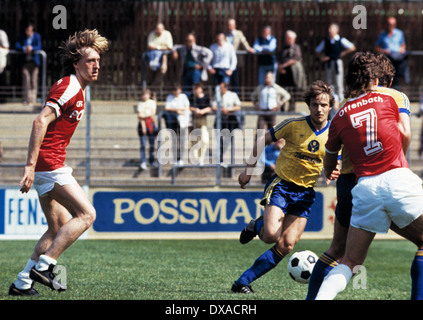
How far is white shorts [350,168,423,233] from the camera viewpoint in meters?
5.07

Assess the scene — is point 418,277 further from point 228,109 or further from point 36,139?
point 228,109

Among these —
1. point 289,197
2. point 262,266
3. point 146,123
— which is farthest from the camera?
point 146,123

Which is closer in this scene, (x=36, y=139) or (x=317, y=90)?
(x=36, y=139)

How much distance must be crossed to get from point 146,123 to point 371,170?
9415 millimetres

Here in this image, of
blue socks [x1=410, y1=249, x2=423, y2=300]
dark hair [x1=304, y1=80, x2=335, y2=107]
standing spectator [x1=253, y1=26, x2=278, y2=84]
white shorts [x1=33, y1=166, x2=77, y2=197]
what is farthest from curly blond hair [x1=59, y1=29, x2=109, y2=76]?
standing spectator [x1=253, y1=26, x2=278, y2=84]

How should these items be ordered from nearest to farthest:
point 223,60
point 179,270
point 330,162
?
point 330,162, point 179,270, point 223,60

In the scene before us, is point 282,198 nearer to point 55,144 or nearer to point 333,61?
point 55,144

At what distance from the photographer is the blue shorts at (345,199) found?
598 cm

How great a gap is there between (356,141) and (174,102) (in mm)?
8979

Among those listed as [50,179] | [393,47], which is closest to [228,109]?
[393,47]

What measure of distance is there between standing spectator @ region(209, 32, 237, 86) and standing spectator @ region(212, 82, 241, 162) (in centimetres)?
158

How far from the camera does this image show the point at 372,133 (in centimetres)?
525

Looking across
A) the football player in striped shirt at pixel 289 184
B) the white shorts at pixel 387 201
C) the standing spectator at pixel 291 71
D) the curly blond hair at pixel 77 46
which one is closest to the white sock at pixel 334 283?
the white shorts at pixel 387 201

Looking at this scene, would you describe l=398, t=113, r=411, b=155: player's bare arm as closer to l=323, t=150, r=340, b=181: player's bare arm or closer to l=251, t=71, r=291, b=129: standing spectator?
l=323, t=150, r=340, b=181: player's bare arm
